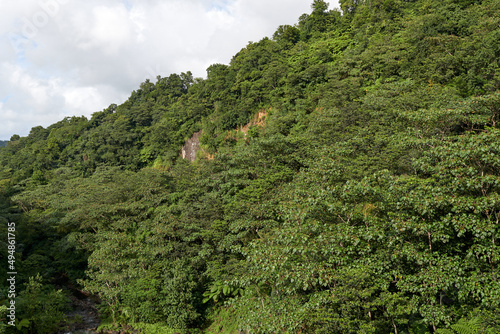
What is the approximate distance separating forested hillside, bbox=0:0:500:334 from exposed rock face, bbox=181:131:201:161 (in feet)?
6.65

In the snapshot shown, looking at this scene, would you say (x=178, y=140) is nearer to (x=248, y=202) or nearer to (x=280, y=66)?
(x=280, y=66)

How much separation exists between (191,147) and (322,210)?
1271 inches

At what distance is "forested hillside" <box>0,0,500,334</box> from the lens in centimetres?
669

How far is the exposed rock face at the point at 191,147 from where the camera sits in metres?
37.6

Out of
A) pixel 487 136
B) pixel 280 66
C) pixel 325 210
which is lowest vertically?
pixel 325 210

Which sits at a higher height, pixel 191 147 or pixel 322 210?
pixel 191 147

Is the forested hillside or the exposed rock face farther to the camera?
the exposed rock face

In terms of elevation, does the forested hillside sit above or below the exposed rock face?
below

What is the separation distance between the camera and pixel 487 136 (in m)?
6.62

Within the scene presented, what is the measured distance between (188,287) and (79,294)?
13483mm

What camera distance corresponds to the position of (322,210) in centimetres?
846

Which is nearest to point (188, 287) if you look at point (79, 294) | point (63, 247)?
point (63, 247)

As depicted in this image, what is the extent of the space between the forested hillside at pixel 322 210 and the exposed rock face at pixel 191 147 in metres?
2.03

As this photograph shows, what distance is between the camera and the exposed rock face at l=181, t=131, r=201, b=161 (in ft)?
123
